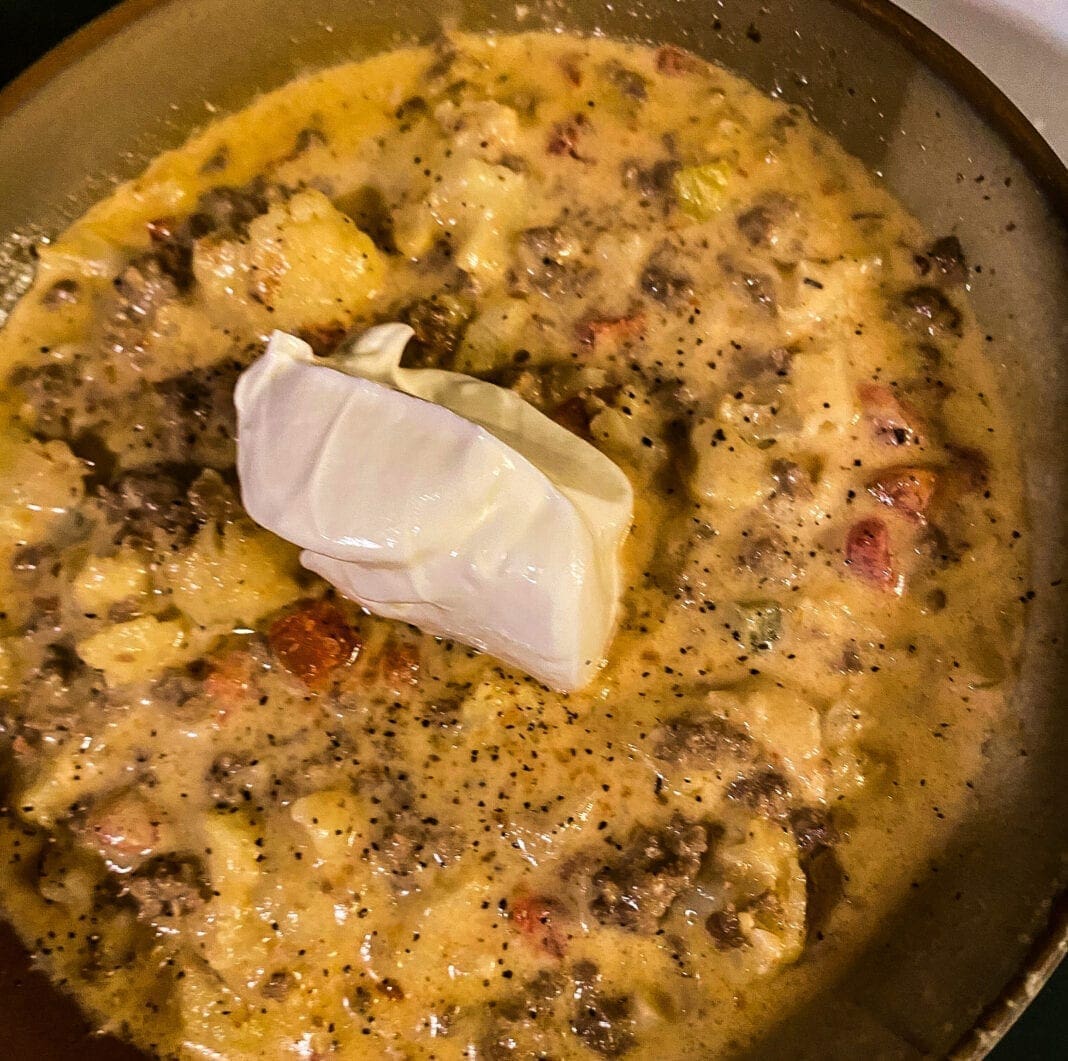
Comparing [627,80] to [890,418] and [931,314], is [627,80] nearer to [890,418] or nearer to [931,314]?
[931,314]

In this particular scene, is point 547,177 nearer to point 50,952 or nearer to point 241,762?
point 241,762

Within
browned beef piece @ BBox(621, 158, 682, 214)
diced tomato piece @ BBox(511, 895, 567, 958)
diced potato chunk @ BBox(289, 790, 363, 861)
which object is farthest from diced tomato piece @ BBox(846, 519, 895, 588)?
diced potato chunk @ BBox(289, 790, 363, 861)

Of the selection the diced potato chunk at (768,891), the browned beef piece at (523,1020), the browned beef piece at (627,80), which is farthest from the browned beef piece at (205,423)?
the diced potato chunk at (768,891)

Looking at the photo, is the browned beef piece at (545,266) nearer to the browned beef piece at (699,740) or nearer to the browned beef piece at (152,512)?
the browned beef piece at (152,512)

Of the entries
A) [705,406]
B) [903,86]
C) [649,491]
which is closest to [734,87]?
A: [903,86]

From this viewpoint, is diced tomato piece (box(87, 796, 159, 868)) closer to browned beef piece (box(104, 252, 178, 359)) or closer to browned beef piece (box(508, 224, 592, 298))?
browned beef piece (box(104, 252, 178, 359))
